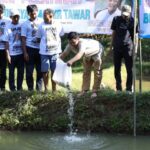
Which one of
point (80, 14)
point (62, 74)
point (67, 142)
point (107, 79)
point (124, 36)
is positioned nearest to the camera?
point (67, 142)

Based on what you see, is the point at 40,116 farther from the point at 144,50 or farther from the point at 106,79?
the point at 144,50

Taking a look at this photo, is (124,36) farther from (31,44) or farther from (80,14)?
(31,44)

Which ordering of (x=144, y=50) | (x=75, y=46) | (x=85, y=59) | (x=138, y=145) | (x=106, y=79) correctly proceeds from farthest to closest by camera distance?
(x=144, y=50) → (x=106, y=79) → (x=85, y=59) → (x=75, y=46) → (x=138, y=145)

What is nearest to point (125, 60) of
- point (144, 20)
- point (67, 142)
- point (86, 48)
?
point (144, 20)

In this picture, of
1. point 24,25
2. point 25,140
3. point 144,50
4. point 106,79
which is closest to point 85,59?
point 24,25

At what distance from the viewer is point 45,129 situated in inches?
335

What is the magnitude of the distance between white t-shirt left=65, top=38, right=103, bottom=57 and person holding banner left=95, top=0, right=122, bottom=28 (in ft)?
3.18

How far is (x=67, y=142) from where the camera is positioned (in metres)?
7.96

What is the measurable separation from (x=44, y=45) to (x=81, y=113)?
1.37 metres

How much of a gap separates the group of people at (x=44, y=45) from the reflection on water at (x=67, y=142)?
0.92m

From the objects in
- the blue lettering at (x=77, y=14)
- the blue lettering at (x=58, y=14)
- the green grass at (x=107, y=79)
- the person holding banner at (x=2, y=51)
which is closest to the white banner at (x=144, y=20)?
the blue lettering at (x=77, y=14)

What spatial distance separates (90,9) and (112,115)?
2.28 metres

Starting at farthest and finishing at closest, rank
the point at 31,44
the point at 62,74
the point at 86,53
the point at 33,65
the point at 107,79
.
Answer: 1. the point at 107,79
2. the point at 33,65
3. the point at 31,44
4. the point at 86,53
5. the point at 62,74

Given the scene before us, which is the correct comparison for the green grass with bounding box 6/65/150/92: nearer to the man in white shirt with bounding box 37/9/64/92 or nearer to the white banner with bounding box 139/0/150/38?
the man in white shirt with bounding box 37/9/64/92
